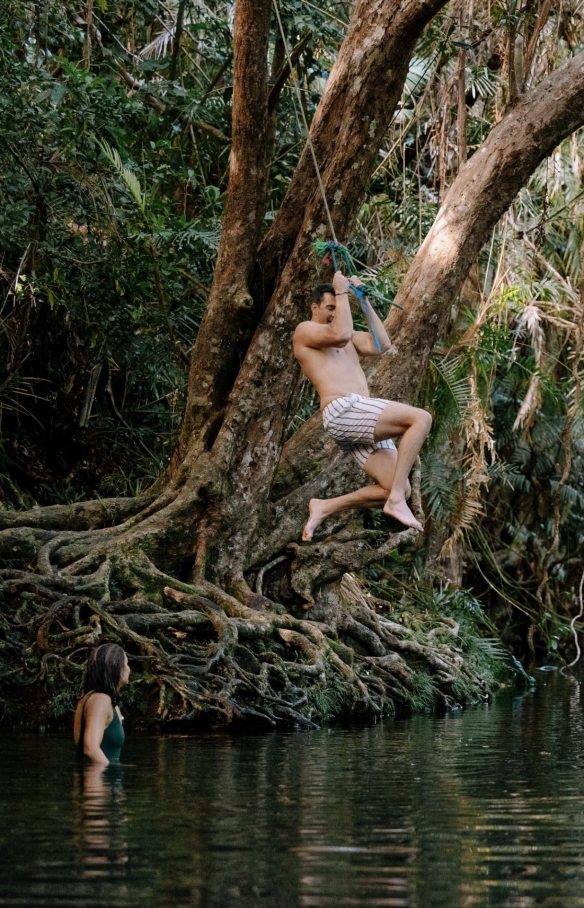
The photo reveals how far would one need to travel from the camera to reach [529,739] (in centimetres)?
803

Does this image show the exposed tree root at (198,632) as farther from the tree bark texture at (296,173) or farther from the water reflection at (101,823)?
the water reflection at (101,823)

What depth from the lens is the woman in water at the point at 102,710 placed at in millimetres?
6609

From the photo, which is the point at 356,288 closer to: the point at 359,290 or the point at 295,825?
the point at 359,290

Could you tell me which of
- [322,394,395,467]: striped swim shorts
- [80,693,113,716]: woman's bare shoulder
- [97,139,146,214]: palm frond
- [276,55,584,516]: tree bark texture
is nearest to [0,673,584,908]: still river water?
[80,693,113,716]: woman's bare shoulder

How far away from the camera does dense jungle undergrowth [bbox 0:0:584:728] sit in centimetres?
902

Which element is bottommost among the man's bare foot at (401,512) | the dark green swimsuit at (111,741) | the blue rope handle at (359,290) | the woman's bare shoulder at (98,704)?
the dark green swimsuit at (111,741)

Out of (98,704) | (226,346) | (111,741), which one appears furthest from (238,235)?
(111,741)

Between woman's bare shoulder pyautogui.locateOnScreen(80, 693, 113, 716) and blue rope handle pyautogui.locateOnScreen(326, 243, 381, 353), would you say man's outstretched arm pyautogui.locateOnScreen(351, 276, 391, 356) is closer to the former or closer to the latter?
blue rope handle pyautogui.locateOnScreen(326, 243, 381, 353)

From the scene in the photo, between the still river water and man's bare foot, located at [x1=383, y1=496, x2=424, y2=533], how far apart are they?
138 centimetres

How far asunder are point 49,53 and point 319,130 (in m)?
3.74

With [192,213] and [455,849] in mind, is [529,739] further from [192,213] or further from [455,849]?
[192,213]


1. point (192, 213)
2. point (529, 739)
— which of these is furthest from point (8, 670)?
point (192, 213)

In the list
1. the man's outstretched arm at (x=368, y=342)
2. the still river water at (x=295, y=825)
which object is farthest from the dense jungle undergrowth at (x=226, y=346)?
the still river water at (x=295, y=825)

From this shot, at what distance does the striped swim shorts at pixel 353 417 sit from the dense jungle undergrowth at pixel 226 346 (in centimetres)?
165
